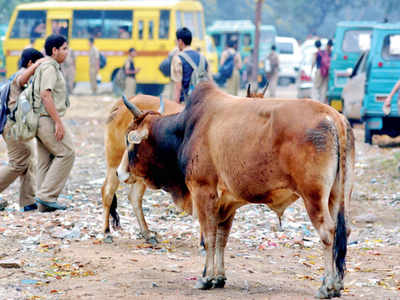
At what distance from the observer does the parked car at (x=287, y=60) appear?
→ 31875mm

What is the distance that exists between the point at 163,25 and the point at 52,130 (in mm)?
16318

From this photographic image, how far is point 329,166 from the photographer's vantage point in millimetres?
4762

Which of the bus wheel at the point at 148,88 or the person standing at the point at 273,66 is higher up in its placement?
the person standing at the point at 273,66

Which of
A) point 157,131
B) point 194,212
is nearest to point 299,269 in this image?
point 194,212

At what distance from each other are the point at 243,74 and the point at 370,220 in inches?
802

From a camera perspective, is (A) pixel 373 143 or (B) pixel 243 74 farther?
(B) pixel 243 74

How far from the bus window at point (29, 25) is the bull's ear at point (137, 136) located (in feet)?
64.4

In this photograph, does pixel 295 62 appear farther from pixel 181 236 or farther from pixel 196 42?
pixel 181 236

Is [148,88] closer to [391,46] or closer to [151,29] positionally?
[151,29]

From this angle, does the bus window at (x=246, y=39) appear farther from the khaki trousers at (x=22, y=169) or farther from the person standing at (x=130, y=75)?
the khaki trousers at (x=22, y=169)

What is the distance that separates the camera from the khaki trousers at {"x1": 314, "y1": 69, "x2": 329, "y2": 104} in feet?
58.4

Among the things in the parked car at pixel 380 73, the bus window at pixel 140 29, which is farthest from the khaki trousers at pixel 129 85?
the parked car at pixel 380 73

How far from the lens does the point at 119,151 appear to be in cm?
711

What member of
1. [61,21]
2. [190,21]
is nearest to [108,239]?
[190,21]
